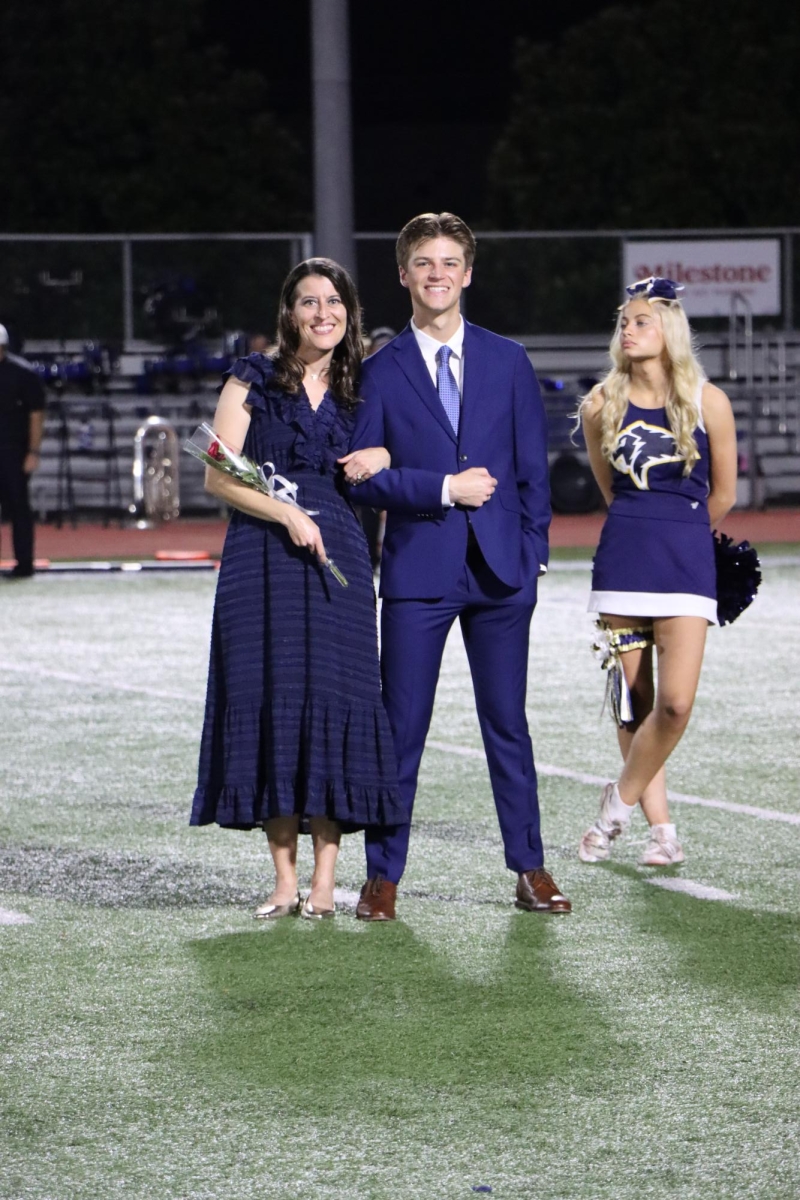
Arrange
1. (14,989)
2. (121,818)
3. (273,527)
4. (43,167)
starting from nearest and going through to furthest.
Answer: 1. (14,989)
2. (273,527)
3. (121,818)
4. (43,167)

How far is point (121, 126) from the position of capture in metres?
38.1

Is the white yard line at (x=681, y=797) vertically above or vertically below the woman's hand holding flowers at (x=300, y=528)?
below

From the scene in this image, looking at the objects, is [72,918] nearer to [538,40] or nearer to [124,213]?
[124,213]

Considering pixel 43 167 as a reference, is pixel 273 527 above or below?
below

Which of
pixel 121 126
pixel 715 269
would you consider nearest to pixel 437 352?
pixel 715 269

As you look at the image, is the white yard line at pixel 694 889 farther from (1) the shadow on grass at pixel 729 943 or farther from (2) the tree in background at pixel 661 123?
(2) the tree in background at pixel 661 123

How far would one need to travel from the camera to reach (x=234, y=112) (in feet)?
128

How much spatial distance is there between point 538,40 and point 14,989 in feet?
146

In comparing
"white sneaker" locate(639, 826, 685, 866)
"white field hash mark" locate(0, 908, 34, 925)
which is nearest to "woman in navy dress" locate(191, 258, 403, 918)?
"white field hash mark" locate(0, 908, 34, 925)

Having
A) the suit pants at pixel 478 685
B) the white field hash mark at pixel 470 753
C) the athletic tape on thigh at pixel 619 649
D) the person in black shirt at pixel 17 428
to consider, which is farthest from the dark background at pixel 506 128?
the suit pants at pixel 478 685

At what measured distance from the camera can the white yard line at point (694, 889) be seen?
6249mm

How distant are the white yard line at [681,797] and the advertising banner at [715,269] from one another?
50.8 feet

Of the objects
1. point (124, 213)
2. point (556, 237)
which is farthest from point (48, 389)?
point (124, 213)

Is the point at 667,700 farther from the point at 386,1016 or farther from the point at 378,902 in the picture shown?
the point at 386,1016
